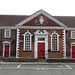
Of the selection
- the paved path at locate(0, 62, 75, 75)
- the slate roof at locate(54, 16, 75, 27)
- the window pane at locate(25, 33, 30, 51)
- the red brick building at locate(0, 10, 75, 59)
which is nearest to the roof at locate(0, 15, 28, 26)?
the red brick building at locate(0, 10, 75, 59)

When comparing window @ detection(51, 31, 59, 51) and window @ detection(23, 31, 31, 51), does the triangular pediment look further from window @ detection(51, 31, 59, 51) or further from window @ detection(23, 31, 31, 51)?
window @ detection(51, 31, 59, 51)

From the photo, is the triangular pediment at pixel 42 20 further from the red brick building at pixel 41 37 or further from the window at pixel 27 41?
the window at pixel 27 41

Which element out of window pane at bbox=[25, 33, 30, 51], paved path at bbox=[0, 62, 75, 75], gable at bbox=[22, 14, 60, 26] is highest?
gable at bbox=[22, 14, 60, 26]

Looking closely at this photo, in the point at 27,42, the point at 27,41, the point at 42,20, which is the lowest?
the point at 27,42

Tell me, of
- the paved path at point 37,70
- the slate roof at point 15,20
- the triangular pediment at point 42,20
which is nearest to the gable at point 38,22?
the triangular pediment at point 42,20

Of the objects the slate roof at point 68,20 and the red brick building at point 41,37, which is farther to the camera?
the slate roof at point 68,20

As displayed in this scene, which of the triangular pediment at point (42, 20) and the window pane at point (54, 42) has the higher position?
the triangular pediment at point (42, 20)

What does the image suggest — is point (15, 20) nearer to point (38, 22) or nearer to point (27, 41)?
point (38, 22)

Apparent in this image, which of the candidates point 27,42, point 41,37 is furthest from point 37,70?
point 41,37

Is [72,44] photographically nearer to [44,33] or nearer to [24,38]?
[44,33]

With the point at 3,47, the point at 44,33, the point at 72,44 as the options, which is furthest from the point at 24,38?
the point at 72,44

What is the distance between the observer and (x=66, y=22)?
2462 centimetres

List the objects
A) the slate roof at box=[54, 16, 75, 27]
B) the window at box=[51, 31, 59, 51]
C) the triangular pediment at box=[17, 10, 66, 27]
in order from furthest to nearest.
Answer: the slate roof at box=[54, 16, 75, 27] → the triangular pediment at box=[17, 10, 66, 27] → the window at box=[51, 31, 59, 51]

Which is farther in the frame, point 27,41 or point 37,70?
point 27,41
